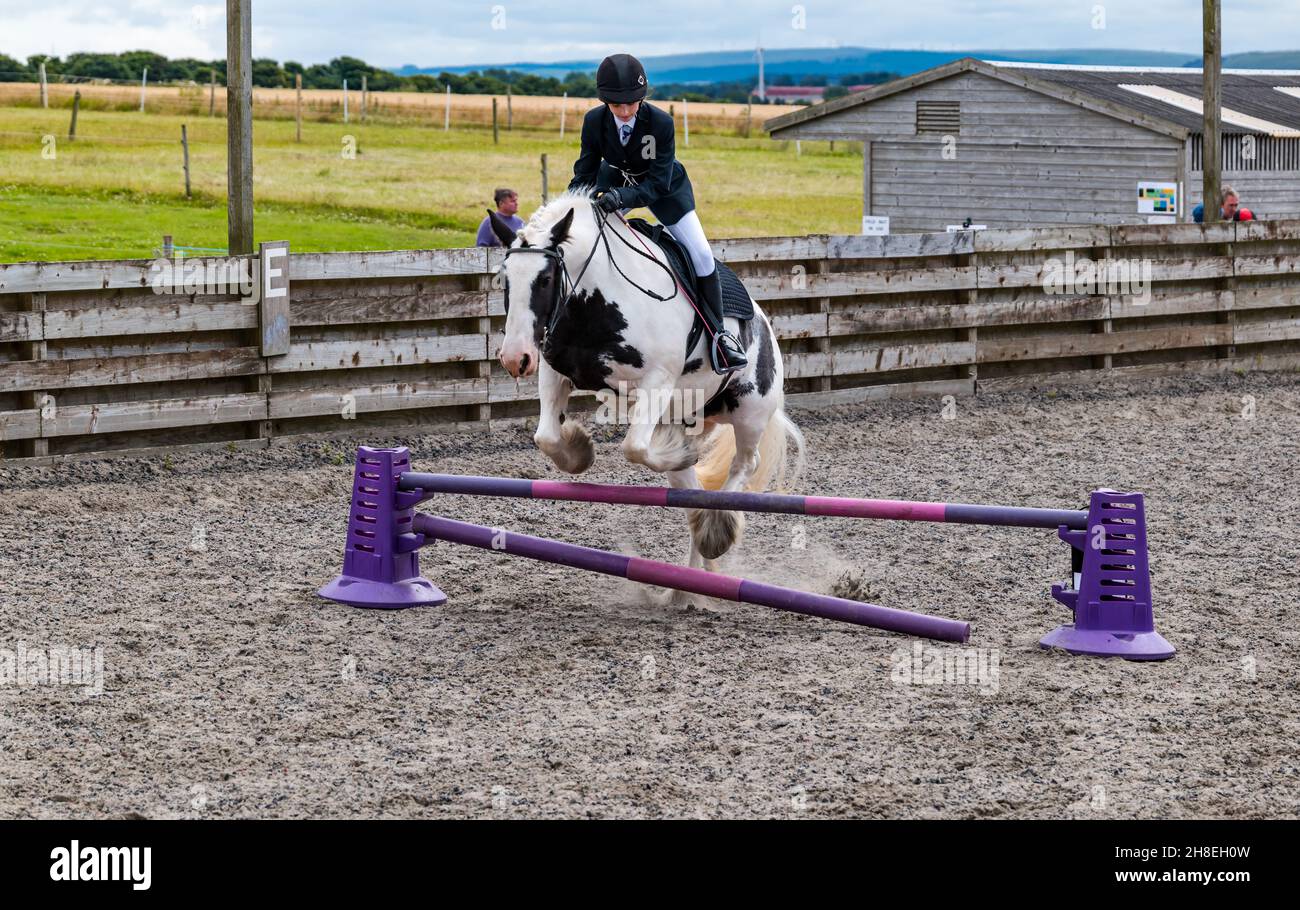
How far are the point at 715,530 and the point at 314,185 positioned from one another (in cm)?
2417

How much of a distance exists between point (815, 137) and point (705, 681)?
20.8 meters

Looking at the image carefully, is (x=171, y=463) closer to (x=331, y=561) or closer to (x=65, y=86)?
(x=331, y=561)

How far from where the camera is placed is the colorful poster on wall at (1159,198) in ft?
69.1

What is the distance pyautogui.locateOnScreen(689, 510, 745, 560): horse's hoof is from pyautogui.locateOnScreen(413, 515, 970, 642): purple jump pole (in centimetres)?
58

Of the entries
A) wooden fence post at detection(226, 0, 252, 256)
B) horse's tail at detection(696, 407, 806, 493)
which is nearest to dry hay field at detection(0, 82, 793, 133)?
wooden fence post at detection(226, 0, 252, 256)

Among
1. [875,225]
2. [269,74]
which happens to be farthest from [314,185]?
[269,74]

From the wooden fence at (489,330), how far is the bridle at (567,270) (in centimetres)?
431

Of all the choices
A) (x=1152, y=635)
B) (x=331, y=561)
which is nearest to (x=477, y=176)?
(x=331, y=561)

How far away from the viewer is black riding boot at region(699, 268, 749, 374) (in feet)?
20.8

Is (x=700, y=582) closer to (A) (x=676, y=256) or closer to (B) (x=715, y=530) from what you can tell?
(B) (x=715, y=530)

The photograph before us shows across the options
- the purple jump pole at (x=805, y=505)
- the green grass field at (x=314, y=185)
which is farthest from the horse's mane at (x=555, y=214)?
the green grass field at (x=314, y=185)

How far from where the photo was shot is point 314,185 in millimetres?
29375

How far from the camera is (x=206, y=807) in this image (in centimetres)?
420

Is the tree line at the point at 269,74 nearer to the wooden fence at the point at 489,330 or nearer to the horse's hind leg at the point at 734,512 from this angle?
the wooden fence at the point at 489,330
